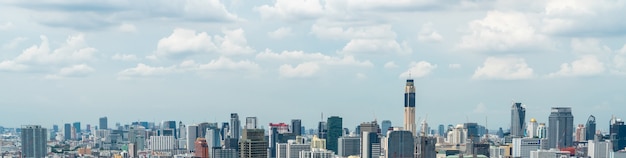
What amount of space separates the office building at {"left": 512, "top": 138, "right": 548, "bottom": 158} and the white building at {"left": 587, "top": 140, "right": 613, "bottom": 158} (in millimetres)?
4183

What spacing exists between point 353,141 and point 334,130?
6.96 metres

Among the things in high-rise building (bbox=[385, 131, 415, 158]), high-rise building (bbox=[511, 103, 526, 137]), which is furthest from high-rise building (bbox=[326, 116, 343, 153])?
high-rise building (bbox=[511, 103, 526, 137])

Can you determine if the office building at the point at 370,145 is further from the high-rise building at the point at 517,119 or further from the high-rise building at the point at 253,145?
the high-rise building at the point at 517,119

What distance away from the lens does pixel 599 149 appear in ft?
232

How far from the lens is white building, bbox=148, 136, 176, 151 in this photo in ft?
293

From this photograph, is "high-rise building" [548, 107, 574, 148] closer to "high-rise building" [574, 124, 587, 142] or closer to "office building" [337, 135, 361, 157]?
"high-rise building" [574, 124, 587, 142]

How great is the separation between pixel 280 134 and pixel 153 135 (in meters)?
24.3

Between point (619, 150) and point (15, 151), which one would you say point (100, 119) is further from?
point (619, 150)

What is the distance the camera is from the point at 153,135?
95625mm

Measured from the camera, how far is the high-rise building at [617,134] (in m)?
73.9

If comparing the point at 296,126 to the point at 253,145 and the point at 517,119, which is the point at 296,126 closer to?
the point at 517,119

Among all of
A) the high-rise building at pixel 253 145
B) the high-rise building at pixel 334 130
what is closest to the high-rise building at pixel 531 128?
the high-rise building at pixel 334 130

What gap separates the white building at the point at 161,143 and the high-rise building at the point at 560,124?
3645 cm

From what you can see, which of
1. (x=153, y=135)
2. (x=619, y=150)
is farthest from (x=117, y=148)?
(x=619, y=150)
